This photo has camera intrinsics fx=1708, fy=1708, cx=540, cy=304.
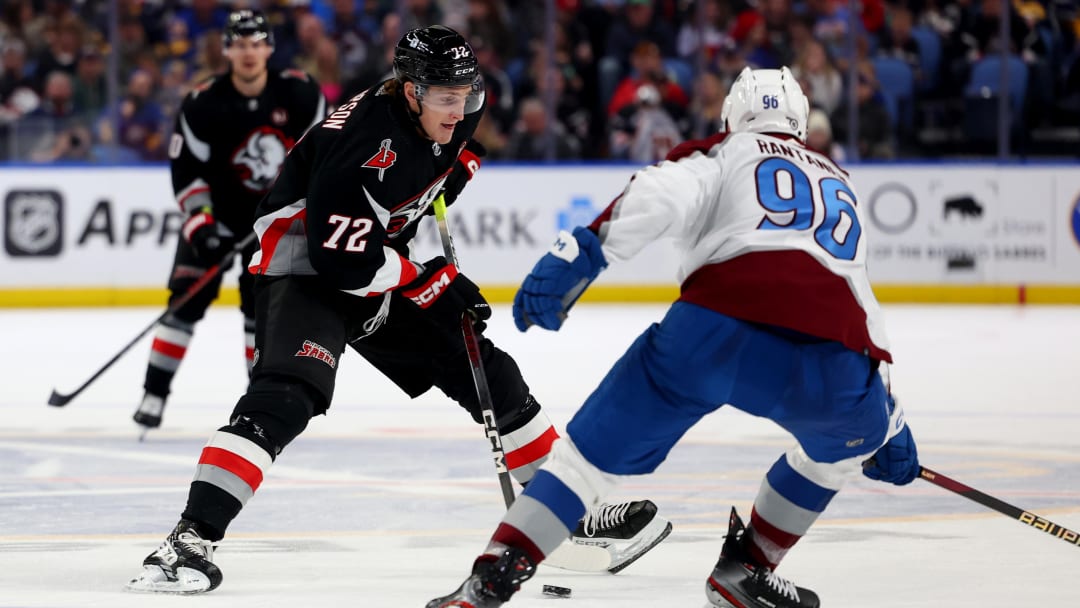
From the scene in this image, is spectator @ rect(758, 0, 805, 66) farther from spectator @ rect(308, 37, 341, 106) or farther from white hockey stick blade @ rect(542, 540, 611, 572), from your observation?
white hockey stick blade @ rect(542, 540, 611, 572)

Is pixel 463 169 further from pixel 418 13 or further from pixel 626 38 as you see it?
Result: pixel 626 38

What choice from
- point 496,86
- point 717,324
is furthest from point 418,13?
point 717,324

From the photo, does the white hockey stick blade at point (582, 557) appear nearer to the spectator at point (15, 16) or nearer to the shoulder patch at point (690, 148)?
the shoulder patch at point (690, 148)

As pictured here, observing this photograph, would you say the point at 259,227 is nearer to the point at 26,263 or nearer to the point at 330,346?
the point at 330,346

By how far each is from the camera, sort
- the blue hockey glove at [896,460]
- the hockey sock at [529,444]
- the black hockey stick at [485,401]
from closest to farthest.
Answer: the blue hockey glove at [896,460] < the black hockey stick at [485,401] < the hockey sock at [529,444]

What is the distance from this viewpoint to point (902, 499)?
169 inches

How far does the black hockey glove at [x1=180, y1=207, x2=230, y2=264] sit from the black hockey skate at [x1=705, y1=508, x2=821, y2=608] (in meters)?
2.73

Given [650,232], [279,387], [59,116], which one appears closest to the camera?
[650,232]

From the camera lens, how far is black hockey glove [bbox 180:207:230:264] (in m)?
5.39

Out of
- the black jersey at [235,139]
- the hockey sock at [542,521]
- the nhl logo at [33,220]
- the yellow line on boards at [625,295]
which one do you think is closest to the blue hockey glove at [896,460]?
the hockey sock at [542,521]

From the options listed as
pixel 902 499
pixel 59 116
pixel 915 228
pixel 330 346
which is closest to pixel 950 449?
pixel 902 499

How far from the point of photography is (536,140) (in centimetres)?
1005

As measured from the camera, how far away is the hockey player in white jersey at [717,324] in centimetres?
277

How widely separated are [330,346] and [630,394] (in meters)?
0.85
